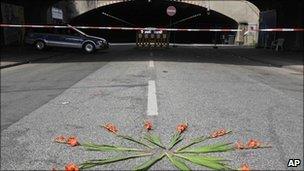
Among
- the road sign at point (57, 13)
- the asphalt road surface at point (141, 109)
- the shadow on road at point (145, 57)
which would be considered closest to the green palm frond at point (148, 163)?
the asphalt road surface at point (141, 109)

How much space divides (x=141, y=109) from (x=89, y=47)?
2084 cm

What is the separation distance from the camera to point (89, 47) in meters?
30.4

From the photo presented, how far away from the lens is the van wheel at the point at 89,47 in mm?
30266

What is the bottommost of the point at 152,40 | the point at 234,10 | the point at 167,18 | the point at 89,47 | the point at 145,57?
the point at 145,57

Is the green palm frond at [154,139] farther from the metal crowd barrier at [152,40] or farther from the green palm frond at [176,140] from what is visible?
the metal crowd barrier at [152,40]

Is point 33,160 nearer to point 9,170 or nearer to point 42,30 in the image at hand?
point 9,170

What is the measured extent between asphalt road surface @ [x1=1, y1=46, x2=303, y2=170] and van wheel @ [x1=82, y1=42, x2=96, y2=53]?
12.5 metres

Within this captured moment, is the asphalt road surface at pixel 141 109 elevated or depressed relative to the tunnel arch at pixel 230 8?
depressed

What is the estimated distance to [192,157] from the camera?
113 cm

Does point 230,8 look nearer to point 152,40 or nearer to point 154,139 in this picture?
point 152,40

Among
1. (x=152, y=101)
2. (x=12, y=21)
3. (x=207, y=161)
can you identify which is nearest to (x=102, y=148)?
(x=207, y=161)

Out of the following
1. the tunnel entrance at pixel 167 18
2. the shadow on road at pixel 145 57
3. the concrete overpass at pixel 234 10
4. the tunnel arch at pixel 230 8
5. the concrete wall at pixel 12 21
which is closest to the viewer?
the shadow on road at pixel 145 57

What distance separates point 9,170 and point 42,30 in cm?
2487

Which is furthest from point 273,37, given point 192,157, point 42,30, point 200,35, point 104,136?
point 192,157
